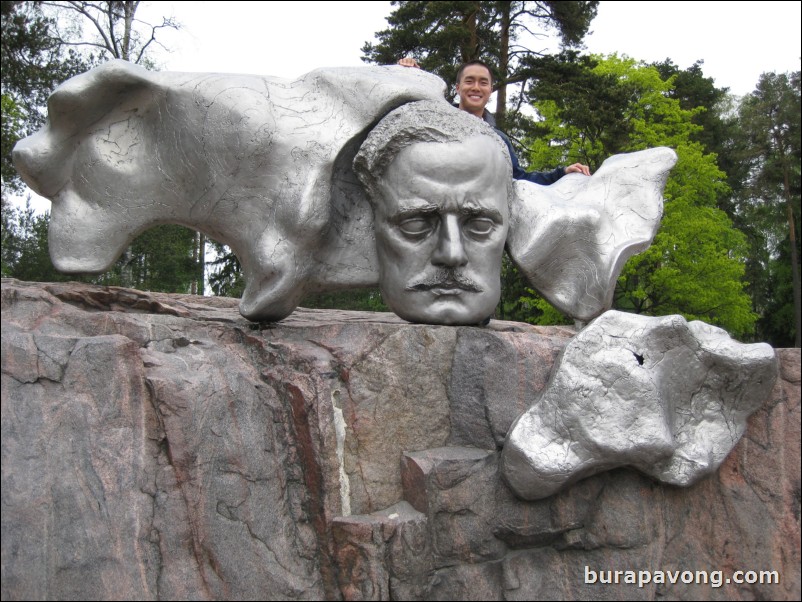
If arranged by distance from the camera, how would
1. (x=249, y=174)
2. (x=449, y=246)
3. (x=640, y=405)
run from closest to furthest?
1. (x=640, y=405)
2. (x=449, y=246)
3. (x=249, y=174)

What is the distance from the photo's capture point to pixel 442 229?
114 inches

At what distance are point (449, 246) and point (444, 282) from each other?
0.16 meters

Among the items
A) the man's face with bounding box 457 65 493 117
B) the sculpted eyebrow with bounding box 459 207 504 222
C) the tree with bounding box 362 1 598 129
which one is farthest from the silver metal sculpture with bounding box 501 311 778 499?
the tree with bounding box 362 1 598 129

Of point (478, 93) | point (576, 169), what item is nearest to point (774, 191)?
point (576, 169)

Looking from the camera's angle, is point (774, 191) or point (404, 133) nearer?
point (404, 133)

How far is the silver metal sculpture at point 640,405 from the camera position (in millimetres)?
2445

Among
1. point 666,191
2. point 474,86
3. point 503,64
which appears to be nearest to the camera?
point 474,86

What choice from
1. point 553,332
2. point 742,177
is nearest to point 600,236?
point 553,332

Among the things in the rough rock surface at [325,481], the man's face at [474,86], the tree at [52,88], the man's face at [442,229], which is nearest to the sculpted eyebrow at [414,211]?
the man's face at [442,229]

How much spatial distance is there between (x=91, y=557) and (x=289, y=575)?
0.64 meters

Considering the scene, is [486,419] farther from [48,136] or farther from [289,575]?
[48,136]

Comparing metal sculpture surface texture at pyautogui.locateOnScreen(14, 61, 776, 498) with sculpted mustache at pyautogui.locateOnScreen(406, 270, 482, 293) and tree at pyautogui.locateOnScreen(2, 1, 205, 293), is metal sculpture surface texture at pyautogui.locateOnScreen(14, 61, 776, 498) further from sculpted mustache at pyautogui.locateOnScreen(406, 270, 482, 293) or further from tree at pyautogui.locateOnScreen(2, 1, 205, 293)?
tree at pyautogui.locateOnScreen(2, 1, 205, 293)

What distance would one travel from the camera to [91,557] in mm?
2203

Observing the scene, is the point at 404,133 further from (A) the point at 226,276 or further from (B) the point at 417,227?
(A) the point at 226,276
